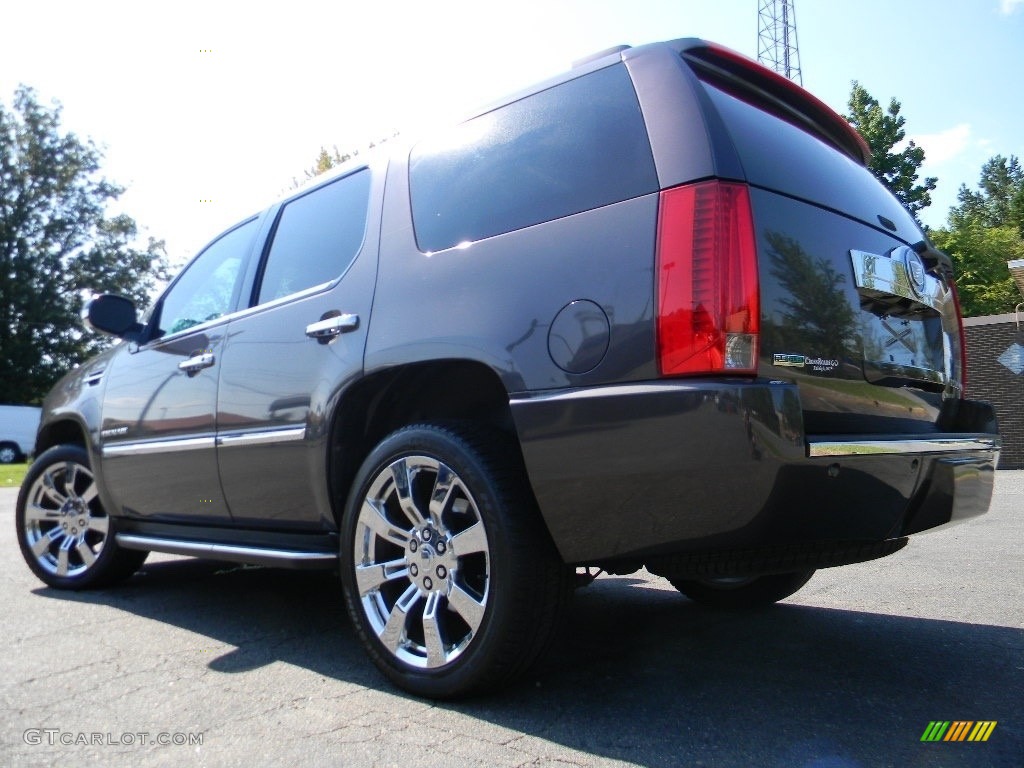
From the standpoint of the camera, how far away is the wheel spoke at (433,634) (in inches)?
96.5

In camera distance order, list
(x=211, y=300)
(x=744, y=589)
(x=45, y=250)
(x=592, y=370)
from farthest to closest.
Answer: (x=45, y=250), (x=211, y=300), (x=744, y=589), (x=592, y=370)

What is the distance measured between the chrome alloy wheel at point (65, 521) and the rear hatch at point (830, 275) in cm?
355

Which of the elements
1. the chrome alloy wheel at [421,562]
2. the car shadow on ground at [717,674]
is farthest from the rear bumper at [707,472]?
the car shadow on ground at [717,674]

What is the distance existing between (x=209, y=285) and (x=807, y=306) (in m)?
2.86

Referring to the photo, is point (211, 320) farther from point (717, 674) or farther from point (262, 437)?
point (717, 674)

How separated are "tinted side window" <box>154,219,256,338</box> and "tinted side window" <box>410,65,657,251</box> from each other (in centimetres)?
121

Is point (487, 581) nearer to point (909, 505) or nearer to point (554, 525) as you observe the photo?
point (554, 525)

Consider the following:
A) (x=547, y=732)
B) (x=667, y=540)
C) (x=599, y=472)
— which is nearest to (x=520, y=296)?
(x=599, y=472)

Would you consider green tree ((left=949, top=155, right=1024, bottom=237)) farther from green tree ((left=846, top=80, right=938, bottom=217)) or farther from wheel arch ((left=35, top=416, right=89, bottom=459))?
wheel arch ((left=35, top=416, right=89, bottom=459))

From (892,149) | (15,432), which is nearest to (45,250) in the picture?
(15,432)

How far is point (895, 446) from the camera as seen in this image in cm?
221

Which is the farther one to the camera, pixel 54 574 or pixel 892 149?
pixel 892 149

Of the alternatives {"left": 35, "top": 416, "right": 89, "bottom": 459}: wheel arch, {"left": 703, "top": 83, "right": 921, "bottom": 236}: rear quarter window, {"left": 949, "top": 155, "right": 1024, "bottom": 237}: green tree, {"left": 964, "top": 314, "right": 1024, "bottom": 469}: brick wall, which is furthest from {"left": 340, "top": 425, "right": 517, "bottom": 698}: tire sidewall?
{"left": 949, "top": 155, "right": 1024, "bottom": 237}: green tree

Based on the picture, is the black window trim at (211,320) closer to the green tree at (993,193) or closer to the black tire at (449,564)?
the black tire at (449,564)
